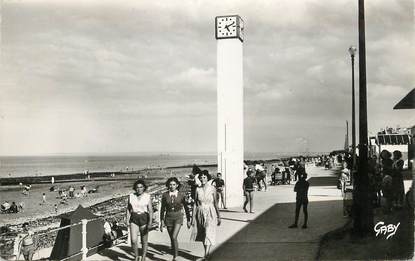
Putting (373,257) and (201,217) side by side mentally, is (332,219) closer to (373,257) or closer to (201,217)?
(373,257)

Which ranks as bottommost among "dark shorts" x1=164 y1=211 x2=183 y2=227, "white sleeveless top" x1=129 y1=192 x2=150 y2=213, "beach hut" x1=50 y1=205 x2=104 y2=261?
"beach hut" x1=50 y1=205 x2=104 y2=261

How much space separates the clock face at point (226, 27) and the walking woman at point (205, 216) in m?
7.53

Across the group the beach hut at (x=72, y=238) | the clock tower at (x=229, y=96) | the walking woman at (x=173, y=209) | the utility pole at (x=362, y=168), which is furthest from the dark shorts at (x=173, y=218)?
the clock tower at (x=229, y=96)

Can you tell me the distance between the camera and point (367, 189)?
354 inches

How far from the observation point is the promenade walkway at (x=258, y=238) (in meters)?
8.20

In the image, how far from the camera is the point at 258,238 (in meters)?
9.56

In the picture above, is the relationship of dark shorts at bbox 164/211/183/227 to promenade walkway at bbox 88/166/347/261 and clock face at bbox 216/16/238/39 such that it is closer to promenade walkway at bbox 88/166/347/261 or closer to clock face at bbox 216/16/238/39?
promenade walkway at bbox 88/166/347/261

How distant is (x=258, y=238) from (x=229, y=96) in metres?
5.87

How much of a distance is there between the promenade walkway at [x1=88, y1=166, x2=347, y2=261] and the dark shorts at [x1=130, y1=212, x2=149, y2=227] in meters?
1.13

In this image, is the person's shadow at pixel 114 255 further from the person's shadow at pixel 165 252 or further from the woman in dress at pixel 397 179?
the woman in dress at pixel 397 179

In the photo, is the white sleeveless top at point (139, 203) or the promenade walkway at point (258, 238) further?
the promenade walkway at point (258, 238)

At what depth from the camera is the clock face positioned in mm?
14133

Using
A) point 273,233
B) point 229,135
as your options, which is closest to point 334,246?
point 273,233

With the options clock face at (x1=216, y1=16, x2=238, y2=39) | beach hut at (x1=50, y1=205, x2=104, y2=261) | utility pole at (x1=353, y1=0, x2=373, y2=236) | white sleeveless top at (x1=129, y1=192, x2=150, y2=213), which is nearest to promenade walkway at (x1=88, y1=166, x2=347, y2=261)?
utility pole at (x1=353, y1=0, x2=373, y2=236)
